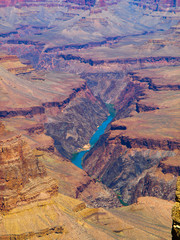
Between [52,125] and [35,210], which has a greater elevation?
[52,125]

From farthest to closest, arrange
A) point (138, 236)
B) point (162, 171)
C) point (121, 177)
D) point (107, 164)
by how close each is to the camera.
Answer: point (107, 164) → point (121, 177) → point (162, 171) → point (138, 236)

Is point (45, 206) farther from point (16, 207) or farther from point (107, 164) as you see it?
point (107, 164)

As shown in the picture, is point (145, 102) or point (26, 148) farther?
point (145, 102)

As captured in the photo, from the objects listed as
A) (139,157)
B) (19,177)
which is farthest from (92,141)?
(19,177)

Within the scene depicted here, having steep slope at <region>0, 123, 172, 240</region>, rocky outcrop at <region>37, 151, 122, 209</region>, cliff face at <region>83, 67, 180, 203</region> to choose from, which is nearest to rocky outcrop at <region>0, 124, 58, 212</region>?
steep slope at <region>0, 123, 172, 240</region>

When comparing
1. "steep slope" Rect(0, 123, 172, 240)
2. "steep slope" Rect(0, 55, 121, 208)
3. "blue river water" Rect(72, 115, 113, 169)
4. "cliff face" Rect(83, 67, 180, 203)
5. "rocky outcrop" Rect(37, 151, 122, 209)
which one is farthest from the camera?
"blue river water" Rect(72, 115, 113, 169)

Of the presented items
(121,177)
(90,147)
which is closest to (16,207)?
(121,177)

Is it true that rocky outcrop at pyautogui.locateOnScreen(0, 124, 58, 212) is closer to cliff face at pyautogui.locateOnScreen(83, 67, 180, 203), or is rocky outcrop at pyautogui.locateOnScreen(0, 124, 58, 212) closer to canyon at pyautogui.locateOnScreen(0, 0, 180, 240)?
canyon at pyautogui.locateOnScreen(0, 0, 180, 240)

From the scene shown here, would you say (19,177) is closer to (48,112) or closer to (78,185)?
(78,185)

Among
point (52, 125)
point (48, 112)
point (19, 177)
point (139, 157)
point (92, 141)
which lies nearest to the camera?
point (19, 177)
